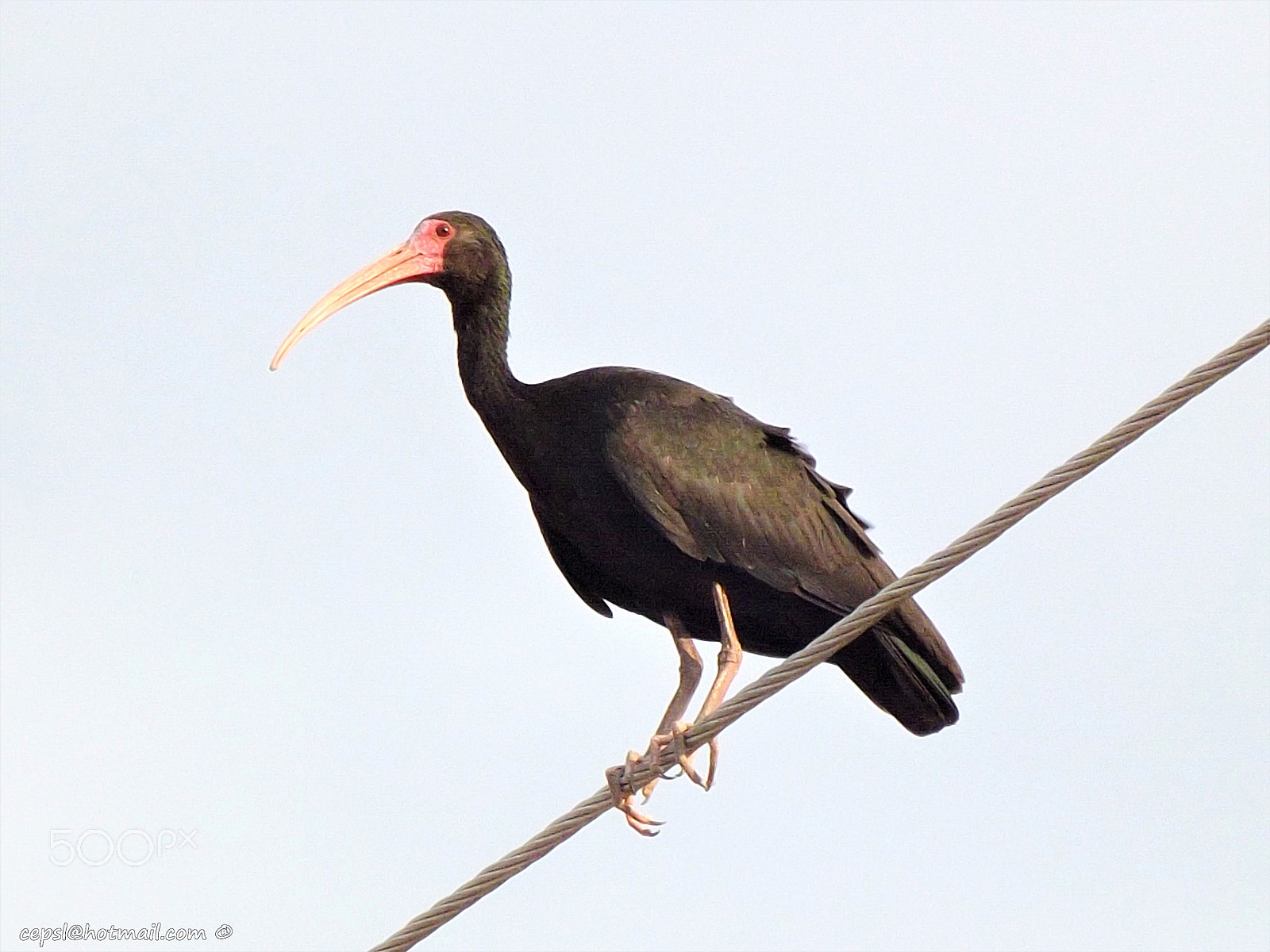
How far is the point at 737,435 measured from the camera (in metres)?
8.72

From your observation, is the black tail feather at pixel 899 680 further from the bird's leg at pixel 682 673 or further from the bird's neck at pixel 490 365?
the bird's neck at pixel 490 365

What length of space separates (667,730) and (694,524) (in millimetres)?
821

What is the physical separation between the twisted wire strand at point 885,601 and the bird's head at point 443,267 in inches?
125

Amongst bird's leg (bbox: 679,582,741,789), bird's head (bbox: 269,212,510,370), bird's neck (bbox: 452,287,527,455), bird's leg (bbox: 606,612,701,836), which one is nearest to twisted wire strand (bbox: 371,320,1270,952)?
bird's leg (bbox: 606,612,701,836)

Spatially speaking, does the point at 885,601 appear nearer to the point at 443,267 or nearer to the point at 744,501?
the point at 744,501

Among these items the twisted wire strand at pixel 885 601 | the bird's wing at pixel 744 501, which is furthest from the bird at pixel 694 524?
the twisted wire strand at pixel 885 601

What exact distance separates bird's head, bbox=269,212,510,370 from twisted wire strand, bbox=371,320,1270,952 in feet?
10.4

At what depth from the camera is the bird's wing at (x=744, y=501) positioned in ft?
27.4

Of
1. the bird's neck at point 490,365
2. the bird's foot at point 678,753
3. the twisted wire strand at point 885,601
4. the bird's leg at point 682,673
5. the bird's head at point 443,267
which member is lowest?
the twisted wire strand at point 885,601

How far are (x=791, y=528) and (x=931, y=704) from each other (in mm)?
853

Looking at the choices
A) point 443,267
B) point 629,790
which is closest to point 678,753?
point 629,790

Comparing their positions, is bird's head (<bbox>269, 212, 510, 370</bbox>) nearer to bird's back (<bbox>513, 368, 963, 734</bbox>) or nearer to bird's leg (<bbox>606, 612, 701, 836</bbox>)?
bird's back (<bbox>513, 368, 963, 734</bbox>)

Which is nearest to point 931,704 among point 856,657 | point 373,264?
point 856,657

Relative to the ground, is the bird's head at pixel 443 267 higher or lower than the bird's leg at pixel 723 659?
higher
